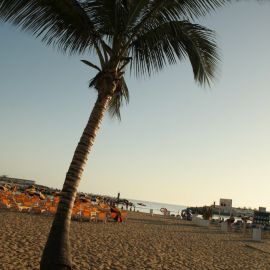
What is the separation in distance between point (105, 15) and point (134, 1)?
683mm

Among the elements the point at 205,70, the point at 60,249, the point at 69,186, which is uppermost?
the point at 205,70

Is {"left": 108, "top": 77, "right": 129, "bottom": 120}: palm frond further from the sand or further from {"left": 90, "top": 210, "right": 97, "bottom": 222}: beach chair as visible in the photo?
{"left": 90, "top": 210, "right": 97, "bottom": 222}: beach chair

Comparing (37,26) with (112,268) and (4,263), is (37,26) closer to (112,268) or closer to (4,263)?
(4,263)

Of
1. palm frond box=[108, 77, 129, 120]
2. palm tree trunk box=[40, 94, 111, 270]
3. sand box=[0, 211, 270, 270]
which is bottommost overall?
sand box=[0, 211, 270, 270]

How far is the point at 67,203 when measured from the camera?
18.9 feet

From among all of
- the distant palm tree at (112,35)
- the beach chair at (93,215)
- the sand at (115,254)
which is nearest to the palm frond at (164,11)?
the distant palm tree at (112,35)

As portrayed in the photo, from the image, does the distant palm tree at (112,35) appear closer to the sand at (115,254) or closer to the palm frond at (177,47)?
the palm frond at (177,47)

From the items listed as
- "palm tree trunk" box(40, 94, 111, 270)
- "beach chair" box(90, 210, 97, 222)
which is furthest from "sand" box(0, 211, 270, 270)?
"beach chair" box(90, 210, 97, 222)

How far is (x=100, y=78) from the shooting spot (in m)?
6.43

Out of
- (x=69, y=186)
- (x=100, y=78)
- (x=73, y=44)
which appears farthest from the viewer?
(x=73, y=44)

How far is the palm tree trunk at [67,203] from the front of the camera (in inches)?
209

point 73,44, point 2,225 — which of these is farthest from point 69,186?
point 2,225

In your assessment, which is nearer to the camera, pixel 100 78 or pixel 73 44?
pixel 100 78

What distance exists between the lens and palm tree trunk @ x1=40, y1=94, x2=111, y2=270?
209 inches
